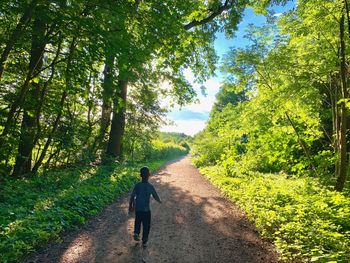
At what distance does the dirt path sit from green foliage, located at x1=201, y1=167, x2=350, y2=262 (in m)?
0.41

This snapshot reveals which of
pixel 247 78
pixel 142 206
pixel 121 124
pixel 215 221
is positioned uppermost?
pixel 247 78

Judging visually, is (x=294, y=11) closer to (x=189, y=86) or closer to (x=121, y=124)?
(x=189, y=86)

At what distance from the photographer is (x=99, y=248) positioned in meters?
6.80

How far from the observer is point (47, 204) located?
863cm

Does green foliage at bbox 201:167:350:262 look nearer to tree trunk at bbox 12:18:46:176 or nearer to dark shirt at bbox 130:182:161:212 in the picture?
dark shirt at bbox 130:182:161:212

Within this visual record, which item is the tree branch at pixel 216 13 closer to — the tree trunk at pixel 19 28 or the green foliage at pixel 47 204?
the green foliage at pixel 47 204

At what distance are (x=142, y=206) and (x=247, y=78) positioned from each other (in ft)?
26.7

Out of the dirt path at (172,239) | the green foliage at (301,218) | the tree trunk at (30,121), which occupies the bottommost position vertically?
the dirt path at (172,239)

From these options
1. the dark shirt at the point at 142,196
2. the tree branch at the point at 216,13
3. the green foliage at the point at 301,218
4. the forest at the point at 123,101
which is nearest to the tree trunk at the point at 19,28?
the forest at the point at 123,101

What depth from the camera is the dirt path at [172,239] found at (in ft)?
21.1

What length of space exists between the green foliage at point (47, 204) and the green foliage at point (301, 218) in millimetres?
5119

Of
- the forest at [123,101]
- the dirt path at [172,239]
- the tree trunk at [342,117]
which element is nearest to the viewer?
the dirt path at [172,239]

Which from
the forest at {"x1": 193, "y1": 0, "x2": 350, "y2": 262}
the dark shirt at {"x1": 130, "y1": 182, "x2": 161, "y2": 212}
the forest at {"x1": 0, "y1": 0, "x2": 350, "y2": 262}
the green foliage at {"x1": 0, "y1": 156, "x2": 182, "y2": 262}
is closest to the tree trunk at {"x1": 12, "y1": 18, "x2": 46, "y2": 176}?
the forest at {"x1": 0, "y1": 0, "x2": 350, "y2": 262}

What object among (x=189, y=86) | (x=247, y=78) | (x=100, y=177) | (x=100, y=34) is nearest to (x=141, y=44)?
(x=100, y=34)
